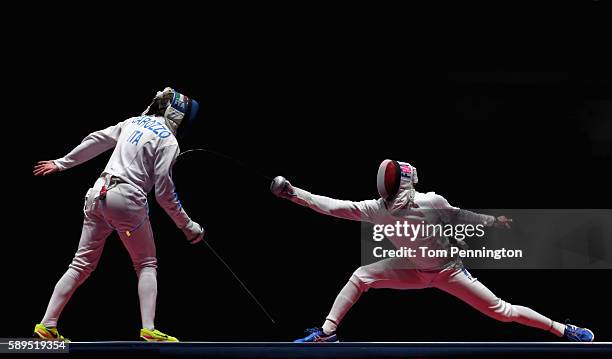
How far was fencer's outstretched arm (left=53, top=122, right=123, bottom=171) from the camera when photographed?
11.8 feet

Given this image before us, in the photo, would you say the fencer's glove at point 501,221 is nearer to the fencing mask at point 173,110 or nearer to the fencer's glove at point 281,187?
the fencer's glove at point 281,187

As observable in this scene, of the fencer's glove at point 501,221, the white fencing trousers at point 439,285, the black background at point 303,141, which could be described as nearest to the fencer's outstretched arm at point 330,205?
the white fencing trousers at point 439,285

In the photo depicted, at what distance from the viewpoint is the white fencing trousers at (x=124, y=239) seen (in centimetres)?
336

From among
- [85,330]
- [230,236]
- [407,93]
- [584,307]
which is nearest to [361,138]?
[407,93]

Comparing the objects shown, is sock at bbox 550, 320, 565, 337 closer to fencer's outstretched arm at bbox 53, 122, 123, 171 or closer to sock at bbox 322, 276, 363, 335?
sock at bbox 322, 276, 363, 335

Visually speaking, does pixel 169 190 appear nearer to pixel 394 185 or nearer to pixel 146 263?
pixel 146 263

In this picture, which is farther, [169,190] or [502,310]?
[502,310]

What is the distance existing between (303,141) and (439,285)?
1.33 meters

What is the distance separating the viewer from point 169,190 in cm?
342

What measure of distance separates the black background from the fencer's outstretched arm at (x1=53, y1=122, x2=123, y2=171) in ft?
2.86

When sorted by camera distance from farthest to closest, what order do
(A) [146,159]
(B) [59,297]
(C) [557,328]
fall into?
(C) [557,328] < (A) [146,159] < (B) [59,297]

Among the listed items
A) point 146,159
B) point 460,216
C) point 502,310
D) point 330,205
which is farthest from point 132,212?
point 502,310

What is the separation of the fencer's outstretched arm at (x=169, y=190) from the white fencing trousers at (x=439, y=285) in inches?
31.6

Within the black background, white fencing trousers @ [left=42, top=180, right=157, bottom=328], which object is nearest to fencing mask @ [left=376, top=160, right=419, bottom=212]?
the black background
